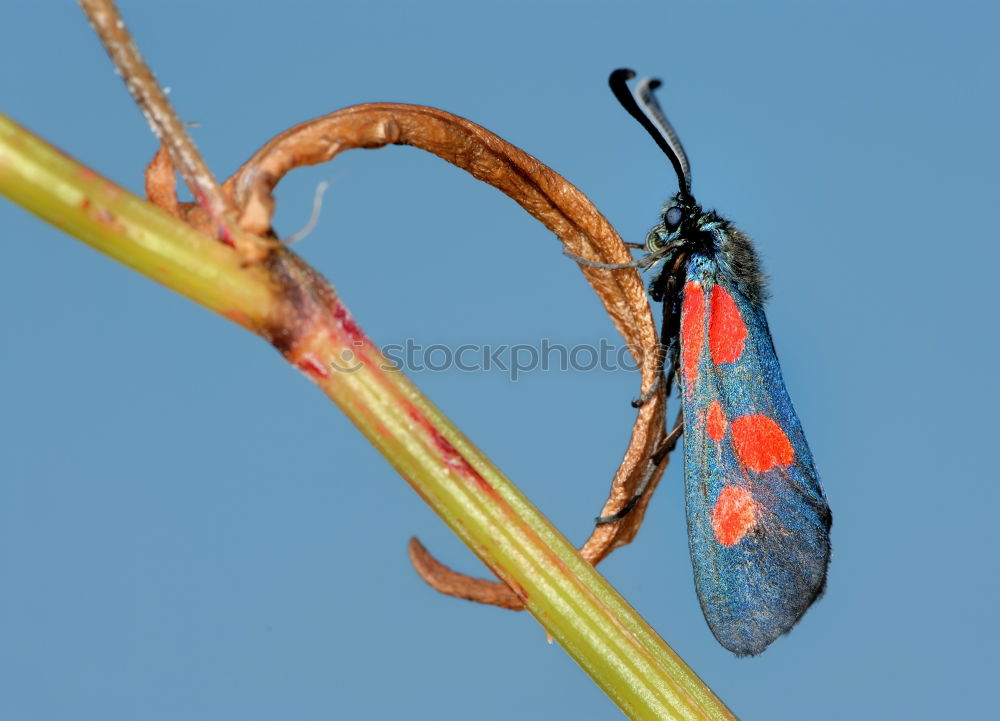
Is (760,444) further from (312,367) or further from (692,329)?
(312,367)

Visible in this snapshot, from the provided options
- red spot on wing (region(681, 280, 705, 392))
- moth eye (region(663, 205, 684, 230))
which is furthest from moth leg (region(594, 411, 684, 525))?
moth eye (region(663, 205, 684, 230))

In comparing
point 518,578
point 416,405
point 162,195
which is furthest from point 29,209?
point 518,578

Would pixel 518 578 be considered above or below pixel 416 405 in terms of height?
below

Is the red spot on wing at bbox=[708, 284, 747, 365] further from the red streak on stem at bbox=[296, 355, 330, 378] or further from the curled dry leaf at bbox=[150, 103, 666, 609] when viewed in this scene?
the red streak on stem at bbox=[296, 355, 330, 378]

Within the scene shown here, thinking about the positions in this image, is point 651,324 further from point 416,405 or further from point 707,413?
point 416,405

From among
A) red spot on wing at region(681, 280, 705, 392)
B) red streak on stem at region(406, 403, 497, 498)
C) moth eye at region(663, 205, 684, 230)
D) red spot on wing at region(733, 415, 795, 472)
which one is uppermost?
moth eye at region(663, 205, 684, 230)

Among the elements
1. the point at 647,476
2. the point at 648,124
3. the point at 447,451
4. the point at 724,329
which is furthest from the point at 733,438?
the point at 447,451
